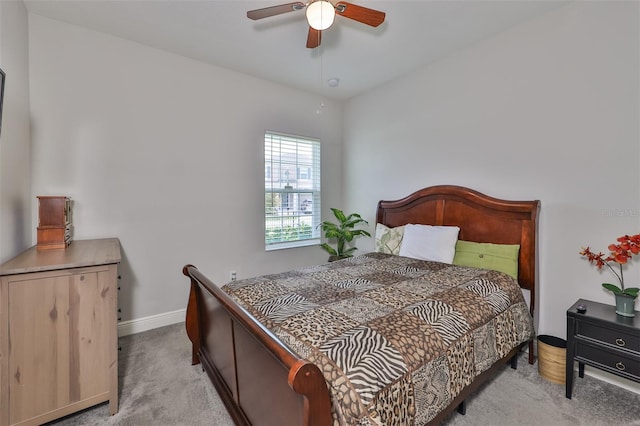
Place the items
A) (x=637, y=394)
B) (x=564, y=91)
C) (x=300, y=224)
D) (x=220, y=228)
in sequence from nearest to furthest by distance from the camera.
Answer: (x=637, y=394) < (x=564, y=91) < (x=220, y=228) < (x=300, y=224)

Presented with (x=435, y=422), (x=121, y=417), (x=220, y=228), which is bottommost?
(x=121, y=417)

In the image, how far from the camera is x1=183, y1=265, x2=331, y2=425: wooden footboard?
0.86 m

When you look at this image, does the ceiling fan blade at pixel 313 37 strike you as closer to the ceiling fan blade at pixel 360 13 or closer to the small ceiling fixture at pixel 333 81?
the ceiling fan blade at pixel 360 13

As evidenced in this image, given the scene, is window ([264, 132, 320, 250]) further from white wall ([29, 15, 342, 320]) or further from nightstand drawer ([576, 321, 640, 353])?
nightstand drawer ([576, 321, 640, 353])

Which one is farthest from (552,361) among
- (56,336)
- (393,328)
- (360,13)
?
(56,336)

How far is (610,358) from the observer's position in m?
1.72

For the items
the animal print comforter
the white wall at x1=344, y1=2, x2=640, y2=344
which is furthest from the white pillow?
the white wall at x1=344, y1=2, x2=640, y2=344

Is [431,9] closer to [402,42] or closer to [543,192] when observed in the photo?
[402,42]

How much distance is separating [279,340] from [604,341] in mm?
2069

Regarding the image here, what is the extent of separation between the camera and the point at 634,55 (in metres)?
1.91

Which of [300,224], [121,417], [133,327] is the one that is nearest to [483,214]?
[300,224]

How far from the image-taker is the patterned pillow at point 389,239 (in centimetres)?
305

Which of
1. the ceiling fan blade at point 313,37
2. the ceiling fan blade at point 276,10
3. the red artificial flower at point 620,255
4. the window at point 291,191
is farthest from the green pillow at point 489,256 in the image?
the ceiling fan blade at point 276,10

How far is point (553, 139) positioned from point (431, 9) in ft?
4.66
